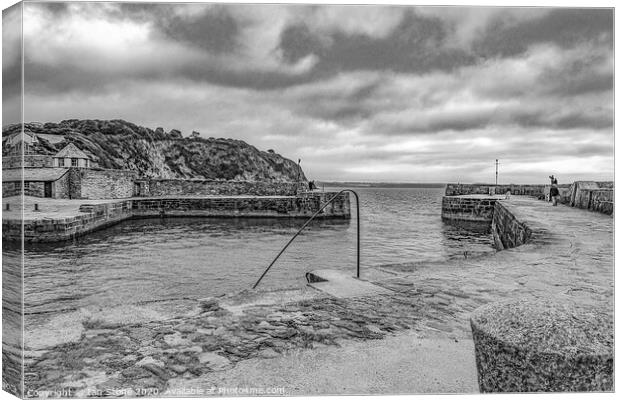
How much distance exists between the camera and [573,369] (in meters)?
1.91

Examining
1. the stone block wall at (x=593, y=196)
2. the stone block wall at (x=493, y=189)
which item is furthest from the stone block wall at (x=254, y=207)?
the stone block wall at (x=493, y=189)

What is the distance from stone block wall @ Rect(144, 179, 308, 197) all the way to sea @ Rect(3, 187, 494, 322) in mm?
11725

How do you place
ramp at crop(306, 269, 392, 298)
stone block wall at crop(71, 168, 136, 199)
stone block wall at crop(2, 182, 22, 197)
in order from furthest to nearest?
stone block wall at crop(71, 168, 136, 199), ramp at crop(306, 269, 392, 298), stone block wall at crop(2, 182, 22, 197)

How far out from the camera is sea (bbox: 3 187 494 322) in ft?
30.3

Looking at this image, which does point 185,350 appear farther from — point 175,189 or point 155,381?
point 175,189

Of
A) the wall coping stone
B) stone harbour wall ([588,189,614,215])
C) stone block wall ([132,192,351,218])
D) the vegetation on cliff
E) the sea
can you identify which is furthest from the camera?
the vegetation on cliff

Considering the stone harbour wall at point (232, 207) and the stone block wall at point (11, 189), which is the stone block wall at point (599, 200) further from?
the stone block wall at point (11, 189)


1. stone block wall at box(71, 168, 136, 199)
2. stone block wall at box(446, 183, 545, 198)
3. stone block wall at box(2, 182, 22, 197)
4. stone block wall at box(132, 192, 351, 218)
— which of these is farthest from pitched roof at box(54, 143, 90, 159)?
stone block wall at box(2, 182, 22, 197)

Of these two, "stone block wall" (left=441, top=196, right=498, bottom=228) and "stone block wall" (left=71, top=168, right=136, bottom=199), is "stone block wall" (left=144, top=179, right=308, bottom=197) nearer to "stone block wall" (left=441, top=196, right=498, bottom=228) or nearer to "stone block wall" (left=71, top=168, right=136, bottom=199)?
"stone block wall" (left=71, top=168, right=136, bottom=199)

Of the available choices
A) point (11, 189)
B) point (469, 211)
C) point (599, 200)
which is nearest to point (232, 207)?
point (469, 211)

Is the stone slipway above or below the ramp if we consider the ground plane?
below

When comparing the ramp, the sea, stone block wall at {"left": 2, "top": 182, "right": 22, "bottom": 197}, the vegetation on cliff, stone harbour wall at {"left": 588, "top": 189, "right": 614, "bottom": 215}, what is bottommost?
the sea

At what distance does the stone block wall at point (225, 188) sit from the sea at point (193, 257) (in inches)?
462

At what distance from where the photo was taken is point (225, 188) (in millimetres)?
38156
